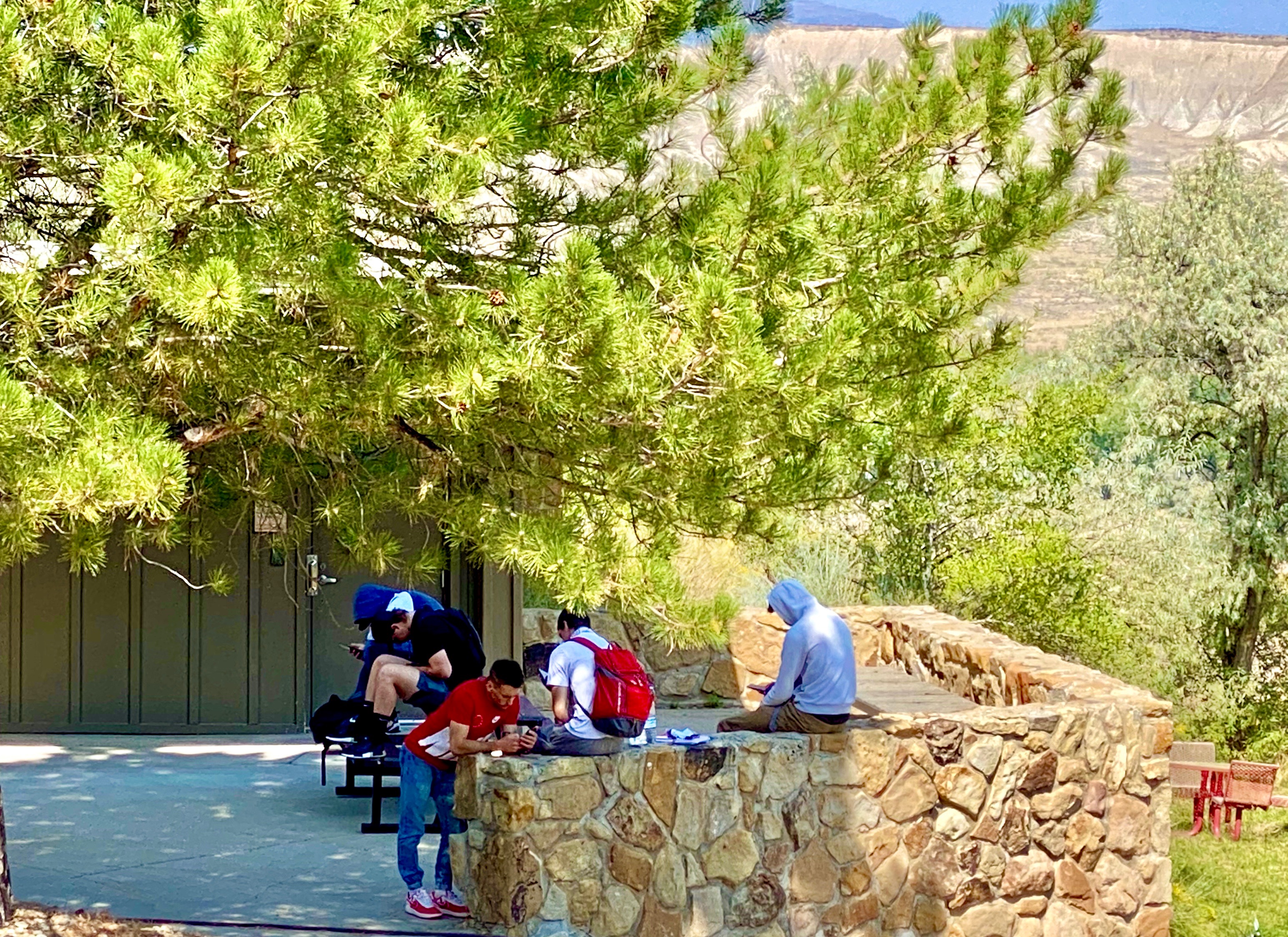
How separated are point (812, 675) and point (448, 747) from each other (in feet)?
6.39

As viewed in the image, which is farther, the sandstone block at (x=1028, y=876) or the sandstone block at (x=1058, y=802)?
the sandstone block at (x=1058, y=802)

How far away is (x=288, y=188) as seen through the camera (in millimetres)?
4871

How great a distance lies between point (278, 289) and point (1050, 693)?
6.05 meters

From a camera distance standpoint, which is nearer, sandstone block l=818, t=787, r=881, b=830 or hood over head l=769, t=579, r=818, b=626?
sandstone block l=818, t=787, r=881, b=830

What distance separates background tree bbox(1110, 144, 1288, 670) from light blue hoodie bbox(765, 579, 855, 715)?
526 inches

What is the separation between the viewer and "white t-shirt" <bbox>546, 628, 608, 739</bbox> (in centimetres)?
748

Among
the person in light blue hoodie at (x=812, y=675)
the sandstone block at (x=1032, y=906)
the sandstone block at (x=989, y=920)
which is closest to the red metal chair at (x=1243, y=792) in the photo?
the sandstone block at (x=1032, y=906)

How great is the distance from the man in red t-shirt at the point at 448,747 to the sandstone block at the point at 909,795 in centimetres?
189

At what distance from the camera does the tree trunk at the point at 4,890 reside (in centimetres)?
627

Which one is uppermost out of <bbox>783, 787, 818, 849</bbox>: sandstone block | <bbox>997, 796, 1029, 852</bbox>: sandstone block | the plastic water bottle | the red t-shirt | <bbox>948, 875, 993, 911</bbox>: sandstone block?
the red t-shirt

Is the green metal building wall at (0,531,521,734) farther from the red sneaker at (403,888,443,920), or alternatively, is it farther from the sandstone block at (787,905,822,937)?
the sandstone block at (787,905,822,937)

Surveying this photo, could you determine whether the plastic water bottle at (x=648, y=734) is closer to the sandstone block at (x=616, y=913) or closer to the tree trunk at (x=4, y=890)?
the sandstone block at (x=616, y=913)

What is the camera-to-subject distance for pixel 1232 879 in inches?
511

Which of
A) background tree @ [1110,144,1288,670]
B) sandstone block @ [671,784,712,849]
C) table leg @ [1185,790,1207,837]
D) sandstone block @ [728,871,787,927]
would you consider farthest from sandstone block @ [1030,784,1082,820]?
background tree @ [1110,144,1288,670]
